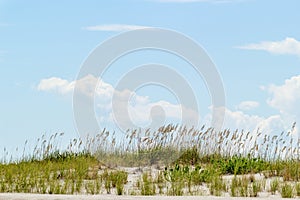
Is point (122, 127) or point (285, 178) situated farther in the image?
point (122, 127)

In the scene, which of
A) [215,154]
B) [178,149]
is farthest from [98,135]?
[215,154]

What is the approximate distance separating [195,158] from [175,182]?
404cm

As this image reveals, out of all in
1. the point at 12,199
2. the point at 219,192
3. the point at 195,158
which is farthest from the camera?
the point at 195,158

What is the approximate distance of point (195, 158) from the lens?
546 inches

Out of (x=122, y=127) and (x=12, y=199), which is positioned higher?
(x=122, y=127)

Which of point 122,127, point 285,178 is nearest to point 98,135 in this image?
point 122,127

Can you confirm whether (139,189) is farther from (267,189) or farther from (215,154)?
(215,154)

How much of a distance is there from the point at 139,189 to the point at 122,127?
15.4ft

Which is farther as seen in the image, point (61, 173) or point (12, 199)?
point (61, 173)

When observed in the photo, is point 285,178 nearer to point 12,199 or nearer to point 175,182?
point 175,182

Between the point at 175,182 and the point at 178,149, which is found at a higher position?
the point at 178,149

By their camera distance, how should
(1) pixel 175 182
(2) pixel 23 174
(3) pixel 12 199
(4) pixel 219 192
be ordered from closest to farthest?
(3) pixel 12 199 → (4) pixel 219 192 → (1) pixel 175 182 → (2) pixel 23 174

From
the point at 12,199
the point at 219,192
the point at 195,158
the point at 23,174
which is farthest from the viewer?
the point at 195,158

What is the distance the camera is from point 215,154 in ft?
45.6
